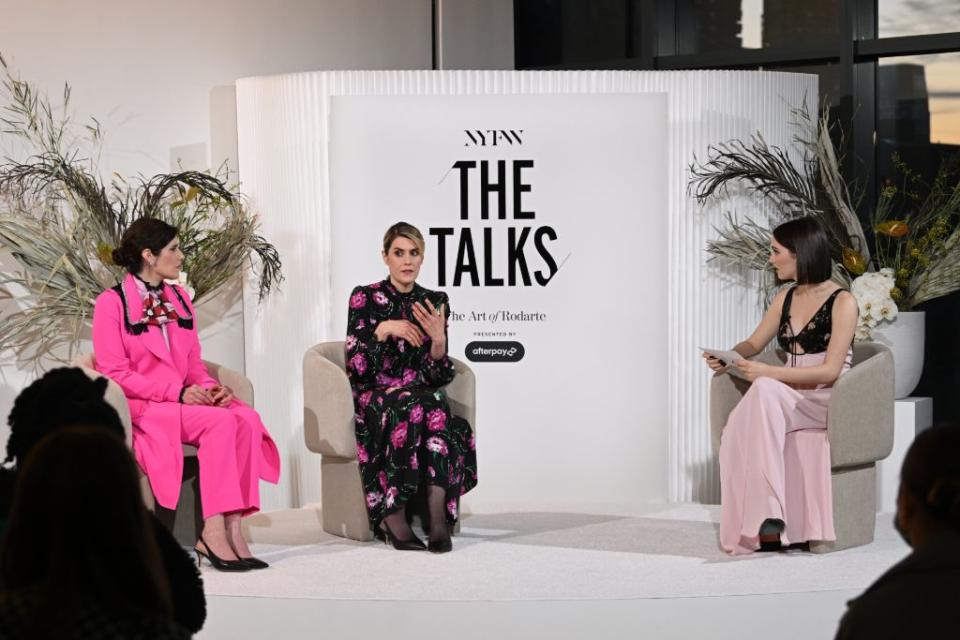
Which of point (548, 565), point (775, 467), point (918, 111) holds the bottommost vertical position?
point (548, 565)

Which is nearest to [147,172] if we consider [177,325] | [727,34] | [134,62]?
[134,62]

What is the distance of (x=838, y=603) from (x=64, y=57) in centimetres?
418

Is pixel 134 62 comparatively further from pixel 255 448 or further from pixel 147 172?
pixel 255 448

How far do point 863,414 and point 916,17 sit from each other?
3.19m

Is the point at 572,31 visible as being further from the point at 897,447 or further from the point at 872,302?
the point at 897,447

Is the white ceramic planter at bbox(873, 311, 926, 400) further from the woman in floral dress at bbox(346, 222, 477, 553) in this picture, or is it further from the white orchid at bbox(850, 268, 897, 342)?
the woman in floral dress at bbox(346, 222, 477, 553)

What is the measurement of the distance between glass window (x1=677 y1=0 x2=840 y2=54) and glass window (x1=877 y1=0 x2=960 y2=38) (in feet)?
0.86

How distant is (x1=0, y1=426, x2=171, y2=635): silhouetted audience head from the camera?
1.71 m

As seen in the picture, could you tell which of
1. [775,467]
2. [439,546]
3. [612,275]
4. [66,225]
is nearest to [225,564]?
[439,546]

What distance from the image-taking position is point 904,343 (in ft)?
20.6

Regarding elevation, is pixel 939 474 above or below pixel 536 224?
below

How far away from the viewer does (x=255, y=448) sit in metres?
4.99

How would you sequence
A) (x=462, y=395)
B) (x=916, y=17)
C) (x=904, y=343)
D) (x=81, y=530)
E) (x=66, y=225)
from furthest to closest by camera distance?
(x=916, y=17) → (x=904, y=343) → (x=66, y=225) → (x=462, y=395) → (x=81, y=530)

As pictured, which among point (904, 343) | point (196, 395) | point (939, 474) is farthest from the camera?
point (904, 343)
